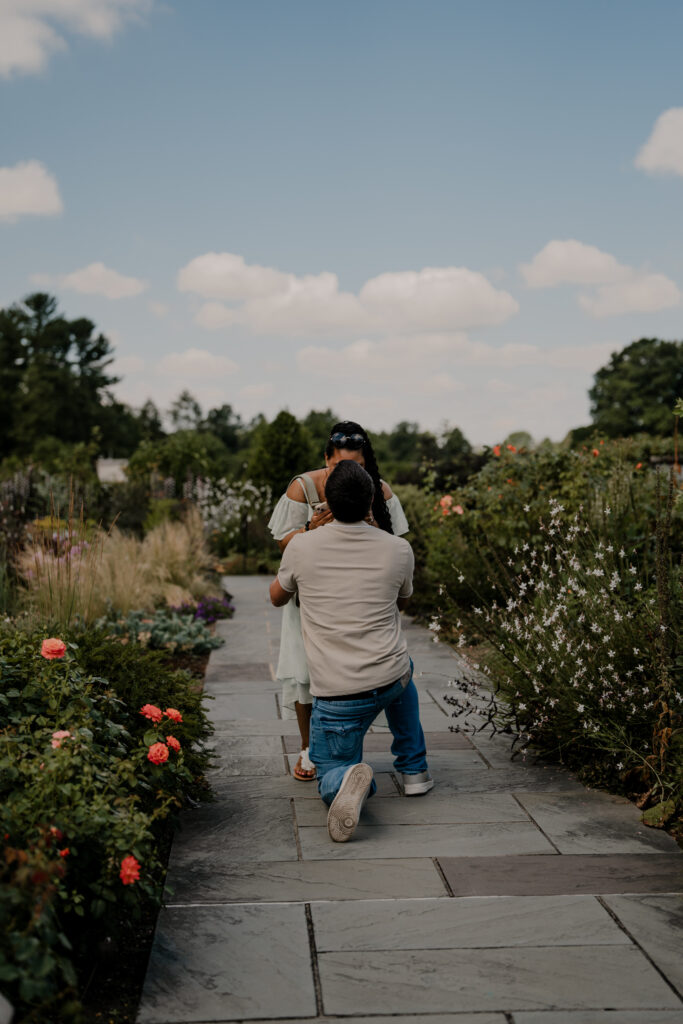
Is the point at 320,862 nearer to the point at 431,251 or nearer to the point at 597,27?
the point at 597,27

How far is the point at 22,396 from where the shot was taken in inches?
1983

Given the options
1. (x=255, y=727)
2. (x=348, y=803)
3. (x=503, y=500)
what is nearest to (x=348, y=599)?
(x=348, y=803)

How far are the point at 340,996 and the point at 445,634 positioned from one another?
561cm

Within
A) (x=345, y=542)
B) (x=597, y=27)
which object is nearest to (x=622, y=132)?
(x=597, y=27)

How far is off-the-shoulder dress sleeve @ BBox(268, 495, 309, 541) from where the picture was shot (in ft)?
13.0

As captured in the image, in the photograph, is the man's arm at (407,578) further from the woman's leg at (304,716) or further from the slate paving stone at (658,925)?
the slate paving stone at (658,925)

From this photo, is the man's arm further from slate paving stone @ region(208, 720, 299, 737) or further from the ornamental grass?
the ornamental grass

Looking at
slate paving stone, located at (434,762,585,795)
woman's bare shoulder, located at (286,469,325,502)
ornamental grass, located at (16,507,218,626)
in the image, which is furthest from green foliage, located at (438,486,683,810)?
ornamental grass, located at (16,507,218,626)

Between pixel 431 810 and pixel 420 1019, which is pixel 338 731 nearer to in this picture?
pixel 431 810

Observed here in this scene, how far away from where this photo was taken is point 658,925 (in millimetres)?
2766

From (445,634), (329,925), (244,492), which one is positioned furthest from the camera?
(244,492)

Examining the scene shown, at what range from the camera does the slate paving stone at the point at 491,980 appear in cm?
233

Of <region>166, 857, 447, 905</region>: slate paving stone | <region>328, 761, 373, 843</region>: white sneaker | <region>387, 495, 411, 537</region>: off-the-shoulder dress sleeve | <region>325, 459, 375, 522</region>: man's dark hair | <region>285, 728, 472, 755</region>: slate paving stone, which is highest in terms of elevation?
<region>325, 459, 375, 522</region>: man's dark hair

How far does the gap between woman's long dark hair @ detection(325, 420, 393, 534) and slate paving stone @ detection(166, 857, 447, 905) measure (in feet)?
4.69
